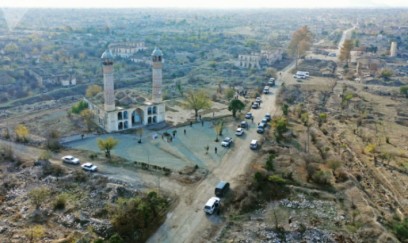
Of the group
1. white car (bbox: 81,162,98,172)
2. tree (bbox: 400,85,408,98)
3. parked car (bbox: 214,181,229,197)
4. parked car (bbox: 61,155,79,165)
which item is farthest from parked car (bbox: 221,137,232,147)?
tree (bbox: 400,85,408,98)

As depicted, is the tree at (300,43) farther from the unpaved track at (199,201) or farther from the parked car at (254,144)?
the parked car at (254,144)

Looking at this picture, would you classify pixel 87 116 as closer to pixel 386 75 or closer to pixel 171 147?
pixel 171 147

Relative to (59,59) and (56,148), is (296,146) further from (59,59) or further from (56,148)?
(59,59)

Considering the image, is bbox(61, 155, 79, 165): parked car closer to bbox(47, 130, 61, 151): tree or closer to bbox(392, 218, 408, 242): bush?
bbox(47, 130, 61, 151): tree

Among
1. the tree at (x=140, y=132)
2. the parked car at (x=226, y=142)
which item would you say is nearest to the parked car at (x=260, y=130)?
the parked car at (x=226, y=142)

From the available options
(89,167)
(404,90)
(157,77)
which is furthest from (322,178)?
(404,90)
